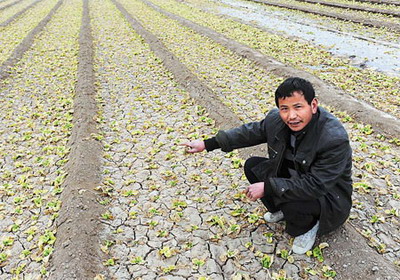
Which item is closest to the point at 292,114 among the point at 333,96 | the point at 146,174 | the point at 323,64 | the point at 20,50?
the point at 146,174

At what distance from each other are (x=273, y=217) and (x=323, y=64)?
9068mm

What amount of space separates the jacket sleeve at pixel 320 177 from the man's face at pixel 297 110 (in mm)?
348

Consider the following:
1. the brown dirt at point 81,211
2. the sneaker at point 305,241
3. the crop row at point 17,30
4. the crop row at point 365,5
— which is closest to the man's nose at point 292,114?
the sneaker at point 305,241

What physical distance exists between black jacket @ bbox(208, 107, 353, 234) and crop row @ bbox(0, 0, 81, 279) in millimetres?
3124

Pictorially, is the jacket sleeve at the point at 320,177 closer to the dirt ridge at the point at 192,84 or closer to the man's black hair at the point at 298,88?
the man's black hair at the point at 298,88

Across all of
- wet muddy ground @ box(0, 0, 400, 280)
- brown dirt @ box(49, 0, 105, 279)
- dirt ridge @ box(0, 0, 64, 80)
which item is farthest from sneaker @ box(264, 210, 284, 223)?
dirt ridge @ box(0, 0, 64, 80)

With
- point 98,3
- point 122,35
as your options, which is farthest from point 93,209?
point 98,3

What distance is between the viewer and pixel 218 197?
5434 millimetres

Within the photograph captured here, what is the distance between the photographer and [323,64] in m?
12.1

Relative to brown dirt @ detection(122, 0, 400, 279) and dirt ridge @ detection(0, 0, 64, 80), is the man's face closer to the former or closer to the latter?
brown dirt @ detection(122, 0, 400, 279)

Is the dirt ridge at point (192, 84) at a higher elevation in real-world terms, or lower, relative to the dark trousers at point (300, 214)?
lower

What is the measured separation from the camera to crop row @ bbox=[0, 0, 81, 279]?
4594 millimetres

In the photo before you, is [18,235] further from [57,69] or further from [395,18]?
[395,18]

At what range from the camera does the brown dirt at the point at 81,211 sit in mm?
4137
